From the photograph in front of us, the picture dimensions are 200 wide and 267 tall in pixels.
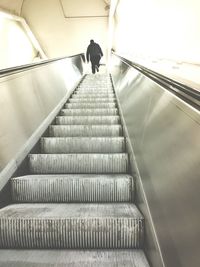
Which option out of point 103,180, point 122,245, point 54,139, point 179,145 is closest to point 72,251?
point 122,245

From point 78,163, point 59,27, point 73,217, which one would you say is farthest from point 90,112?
point 59,27

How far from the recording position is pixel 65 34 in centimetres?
1709

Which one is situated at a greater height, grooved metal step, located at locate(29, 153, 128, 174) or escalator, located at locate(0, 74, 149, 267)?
grooved metal step, located at locate(29, 153, 128, 174)

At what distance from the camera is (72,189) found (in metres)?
2.26

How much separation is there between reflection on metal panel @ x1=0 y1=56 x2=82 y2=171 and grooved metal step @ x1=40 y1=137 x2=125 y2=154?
0.75ft

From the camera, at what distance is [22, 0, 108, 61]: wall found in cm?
1639

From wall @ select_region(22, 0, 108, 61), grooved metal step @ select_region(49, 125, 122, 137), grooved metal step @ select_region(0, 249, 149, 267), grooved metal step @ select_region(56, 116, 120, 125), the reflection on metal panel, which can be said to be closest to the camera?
grooved metal step @ select_region(0, 249, 149, 267)

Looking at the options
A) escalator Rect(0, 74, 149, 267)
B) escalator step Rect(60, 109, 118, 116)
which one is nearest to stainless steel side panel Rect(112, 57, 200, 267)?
escalator Rect(0, 74, 149, 267)

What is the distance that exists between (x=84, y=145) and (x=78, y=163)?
0.43 m

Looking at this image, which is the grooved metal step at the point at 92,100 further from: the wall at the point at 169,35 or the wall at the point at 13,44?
the wall at the point at 13,44

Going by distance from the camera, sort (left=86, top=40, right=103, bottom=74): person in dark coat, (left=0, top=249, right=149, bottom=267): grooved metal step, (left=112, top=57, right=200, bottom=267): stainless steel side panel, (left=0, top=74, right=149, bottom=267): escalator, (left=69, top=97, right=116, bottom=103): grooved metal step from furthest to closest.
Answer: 1. (left=86, top=40, right=103, bottom=74): person in dark coat
2. (left=69, top=97, right=116, bottom=103): grooved metal step
3. (left=0, top=74, right=149, bottom=267): escalator
4. (left=0, top=249, right=149, bottom=267): grooved metal step
5. (left=112, top=57, right=200, bottom=267): stainless steel side panel

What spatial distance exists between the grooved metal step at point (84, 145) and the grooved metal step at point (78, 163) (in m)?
0.39

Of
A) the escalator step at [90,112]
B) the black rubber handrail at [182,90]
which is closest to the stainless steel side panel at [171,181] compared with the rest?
the black rubber handrail at [182,90]

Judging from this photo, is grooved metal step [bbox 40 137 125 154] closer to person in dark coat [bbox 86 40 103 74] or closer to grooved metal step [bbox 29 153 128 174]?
grooved metal step [bbox 29 153 128 174]
